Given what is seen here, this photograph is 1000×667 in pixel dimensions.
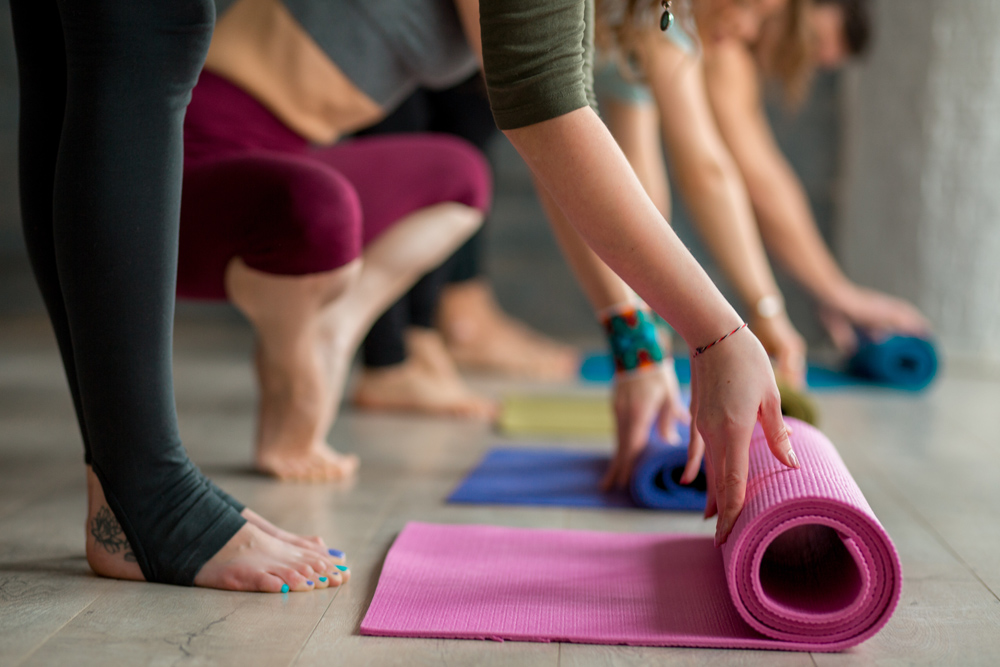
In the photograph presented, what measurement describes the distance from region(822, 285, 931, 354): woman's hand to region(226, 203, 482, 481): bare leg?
1291 mm

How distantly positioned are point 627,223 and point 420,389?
1238 millimetres

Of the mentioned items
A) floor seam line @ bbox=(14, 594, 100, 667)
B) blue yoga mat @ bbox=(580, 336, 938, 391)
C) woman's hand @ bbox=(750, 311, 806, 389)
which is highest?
floor seam line @ bbox=(14, 594, 100, 667)

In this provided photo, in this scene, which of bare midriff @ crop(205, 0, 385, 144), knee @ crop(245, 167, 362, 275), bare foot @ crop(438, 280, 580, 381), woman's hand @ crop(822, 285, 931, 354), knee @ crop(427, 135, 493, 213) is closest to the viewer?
knee @ crop(245, 167, 362, 275)

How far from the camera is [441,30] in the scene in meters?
1.45

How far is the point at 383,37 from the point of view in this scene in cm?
144

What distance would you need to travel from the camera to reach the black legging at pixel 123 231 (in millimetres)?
881

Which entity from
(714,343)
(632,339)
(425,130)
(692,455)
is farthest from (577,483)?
(425,130)

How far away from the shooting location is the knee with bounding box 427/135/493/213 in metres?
1.68

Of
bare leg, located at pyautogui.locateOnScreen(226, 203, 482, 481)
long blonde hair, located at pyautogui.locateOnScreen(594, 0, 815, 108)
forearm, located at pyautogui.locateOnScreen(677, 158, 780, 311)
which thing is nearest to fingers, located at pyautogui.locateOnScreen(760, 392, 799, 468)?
long blonde hair, located at pyautogui.locateOnScreen(594, 0, 815, 108)

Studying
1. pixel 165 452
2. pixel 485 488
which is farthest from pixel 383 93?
pixel 165 452

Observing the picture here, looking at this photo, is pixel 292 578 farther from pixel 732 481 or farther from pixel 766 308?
pixel 766 308

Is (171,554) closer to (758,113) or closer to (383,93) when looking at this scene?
(383,93)

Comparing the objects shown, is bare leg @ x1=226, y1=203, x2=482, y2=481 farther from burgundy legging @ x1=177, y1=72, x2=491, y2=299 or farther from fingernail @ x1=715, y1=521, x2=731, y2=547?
fingernail @ x1=715, y1=521, x2=731, y2=547

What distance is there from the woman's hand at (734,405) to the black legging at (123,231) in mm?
506
